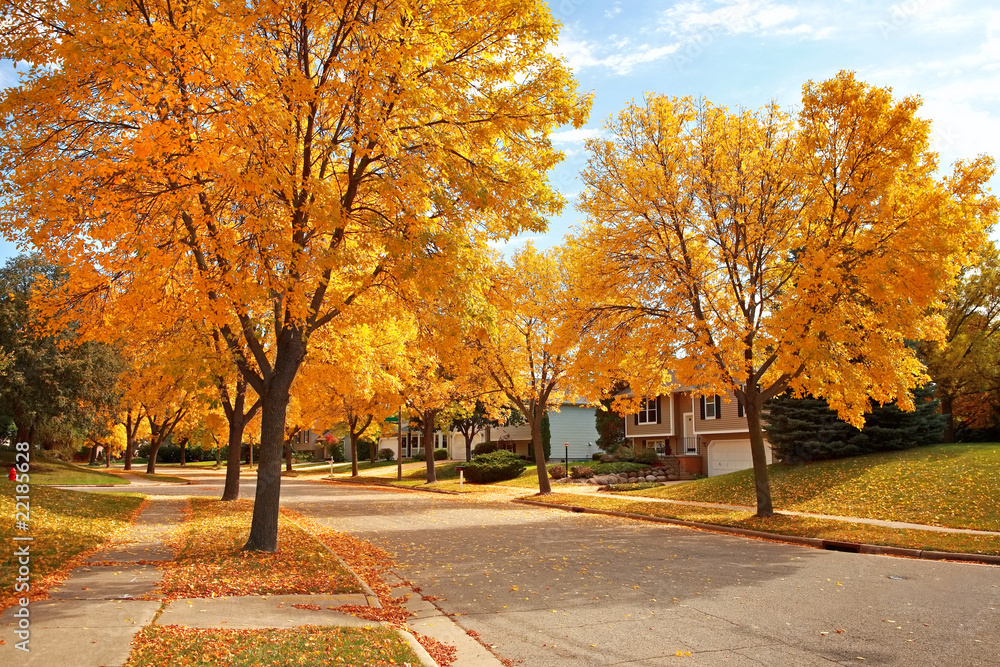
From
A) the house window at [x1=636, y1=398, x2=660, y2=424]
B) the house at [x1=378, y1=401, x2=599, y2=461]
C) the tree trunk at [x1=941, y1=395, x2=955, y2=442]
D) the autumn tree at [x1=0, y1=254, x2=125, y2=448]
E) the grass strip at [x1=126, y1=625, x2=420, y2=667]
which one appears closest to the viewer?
the grass strip at [x1=126, y1=625, x2=420, y2=667]

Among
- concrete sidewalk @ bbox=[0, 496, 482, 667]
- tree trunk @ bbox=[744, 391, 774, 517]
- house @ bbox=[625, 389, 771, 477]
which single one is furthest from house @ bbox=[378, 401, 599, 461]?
concrete sidewalk @ bbox=[0, 496, 482, 667]

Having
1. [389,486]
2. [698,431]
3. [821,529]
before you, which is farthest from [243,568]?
[698,431]

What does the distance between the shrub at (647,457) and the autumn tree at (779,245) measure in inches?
785

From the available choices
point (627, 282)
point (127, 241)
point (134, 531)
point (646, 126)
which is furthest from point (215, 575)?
point (646, 126)

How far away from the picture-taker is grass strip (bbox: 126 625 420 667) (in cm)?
554

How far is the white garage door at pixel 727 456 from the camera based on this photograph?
37.9m

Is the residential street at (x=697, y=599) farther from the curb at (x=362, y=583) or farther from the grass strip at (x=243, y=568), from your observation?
the grass strip at (x=243, y=568)

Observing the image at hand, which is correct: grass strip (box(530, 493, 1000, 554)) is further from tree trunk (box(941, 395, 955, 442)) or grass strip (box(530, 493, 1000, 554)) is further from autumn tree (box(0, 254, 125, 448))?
autumn tree (box(0, 254, 125, 448))

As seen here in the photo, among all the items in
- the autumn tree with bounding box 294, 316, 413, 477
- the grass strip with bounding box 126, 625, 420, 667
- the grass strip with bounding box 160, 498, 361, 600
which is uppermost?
the autumn tree with bounding box 294, 316, 413, 477

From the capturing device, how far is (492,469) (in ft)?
128

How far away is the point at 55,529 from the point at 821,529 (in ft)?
50.9

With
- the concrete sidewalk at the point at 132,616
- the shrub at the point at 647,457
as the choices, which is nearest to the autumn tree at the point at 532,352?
the shrub at the point at 647,457

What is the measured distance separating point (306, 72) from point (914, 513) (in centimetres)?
1717

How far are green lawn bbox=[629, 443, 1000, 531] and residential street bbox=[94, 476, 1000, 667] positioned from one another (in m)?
5.78
